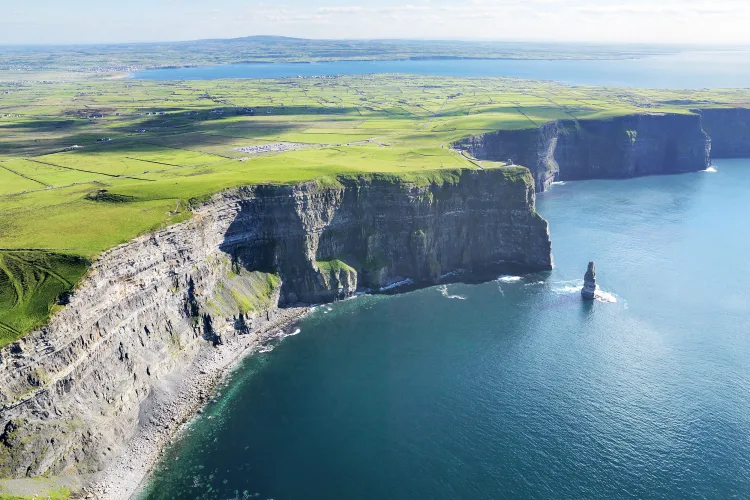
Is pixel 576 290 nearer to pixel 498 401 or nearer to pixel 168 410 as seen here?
pixel 498 401

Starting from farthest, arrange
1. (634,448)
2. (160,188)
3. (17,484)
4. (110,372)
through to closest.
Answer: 1. (160,188)
2. (110,372)
3. (634,448)
4. (17,484)

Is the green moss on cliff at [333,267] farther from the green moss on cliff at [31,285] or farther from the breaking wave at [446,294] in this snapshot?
the green moss on cliff at [31,285]

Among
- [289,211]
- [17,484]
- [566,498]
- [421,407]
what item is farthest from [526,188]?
[17,484]

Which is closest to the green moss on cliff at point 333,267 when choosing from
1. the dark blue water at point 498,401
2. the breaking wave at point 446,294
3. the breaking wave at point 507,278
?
the dark blue water at point 498,401

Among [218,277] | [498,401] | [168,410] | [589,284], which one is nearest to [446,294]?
[589,284]

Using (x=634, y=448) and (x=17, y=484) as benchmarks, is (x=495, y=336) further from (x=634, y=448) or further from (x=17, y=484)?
(x=17, y=484)

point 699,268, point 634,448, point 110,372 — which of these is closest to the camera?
point 634,448
